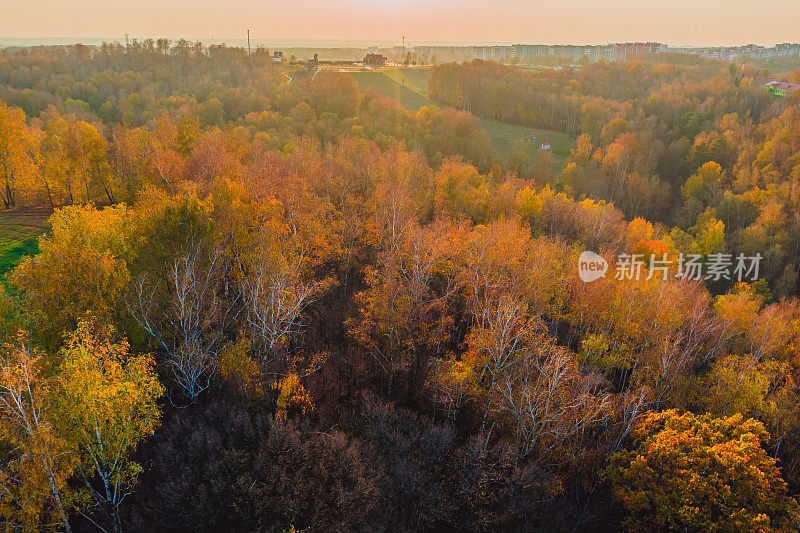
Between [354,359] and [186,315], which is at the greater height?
[186,315]

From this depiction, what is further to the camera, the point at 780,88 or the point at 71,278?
the point at 780,88

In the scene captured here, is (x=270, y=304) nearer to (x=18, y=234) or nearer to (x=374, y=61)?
(x=18, y=234)

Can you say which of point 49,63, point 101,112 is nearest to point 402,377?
point 101,112

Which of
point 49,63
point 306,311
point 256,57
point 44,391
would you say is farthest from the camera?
point 256,57

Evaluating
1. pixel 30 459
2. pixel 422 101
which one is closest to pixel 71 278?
pixel 30 459

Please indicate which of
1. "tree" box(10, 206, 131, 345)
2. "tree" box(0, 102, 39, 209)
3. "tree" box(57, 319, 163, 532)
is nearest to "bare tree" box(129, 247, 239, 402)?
"tree" box(10, 206, 131, 345)

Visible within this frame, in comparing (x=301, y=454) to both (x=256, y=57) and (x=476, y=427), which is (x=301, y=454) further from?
(x=256, y=57)

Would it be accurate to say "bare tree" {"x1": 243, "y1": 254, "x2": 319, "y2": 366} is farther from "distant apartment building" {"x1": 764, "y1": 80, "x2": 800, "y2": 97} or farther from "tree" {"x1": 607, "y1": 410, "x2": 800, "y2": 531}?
"distant apartment building" {"x1": 764, "y1": 80, "x2": 800, "y2": 97}

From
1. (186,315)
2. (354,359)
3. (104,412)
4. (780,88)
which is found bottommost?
(354,359)
